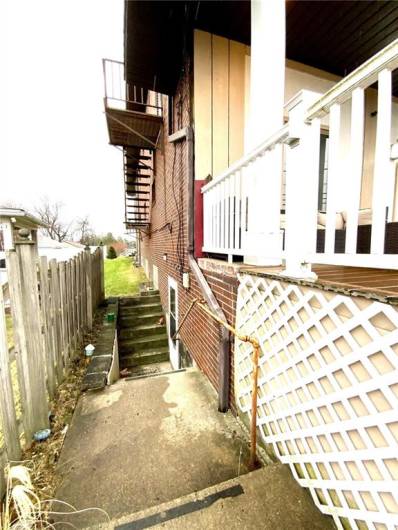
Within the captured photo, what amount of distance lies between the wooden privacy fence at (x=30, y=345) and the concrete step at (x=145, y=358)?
2873mm

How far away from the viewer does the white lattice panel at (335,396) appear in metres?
1.10

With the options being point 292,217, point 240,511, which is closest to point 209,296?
point 292,217

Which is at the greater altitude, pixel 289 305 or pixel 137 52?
pixel 137 52

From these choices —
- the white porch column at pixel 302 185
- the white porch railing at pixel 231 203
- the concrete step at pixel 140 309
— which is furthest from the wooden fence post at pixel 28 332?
the concrete step at pixel 140 309

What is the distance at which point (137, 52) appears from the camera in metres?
3.97

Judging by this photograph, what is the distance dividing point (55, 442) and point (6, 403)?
0.77 m

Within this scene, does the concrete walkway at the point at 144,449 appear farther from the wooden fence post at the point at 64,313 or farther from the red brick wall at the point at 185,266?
the wooden fence post at the point at 64,313

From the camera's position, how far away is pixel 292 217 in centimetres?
167

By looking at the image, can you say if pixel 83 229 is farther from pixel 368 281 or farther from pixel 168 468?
pixel 368 281

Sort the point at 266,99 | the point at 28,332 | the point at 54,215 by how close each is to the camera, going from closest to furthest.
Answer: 1. the point at 28,332
2. the point at 266,99
3. the point at 54,215

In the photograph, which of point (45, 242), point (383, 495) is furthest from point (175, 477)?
point (45, 242)

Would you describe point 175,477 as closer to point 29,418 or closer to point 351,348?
point 29,418

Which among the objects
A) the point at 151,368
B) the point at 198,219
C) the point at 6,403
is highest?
the point at 198,219

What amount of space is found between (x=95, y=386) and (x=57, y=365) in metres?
0.59
